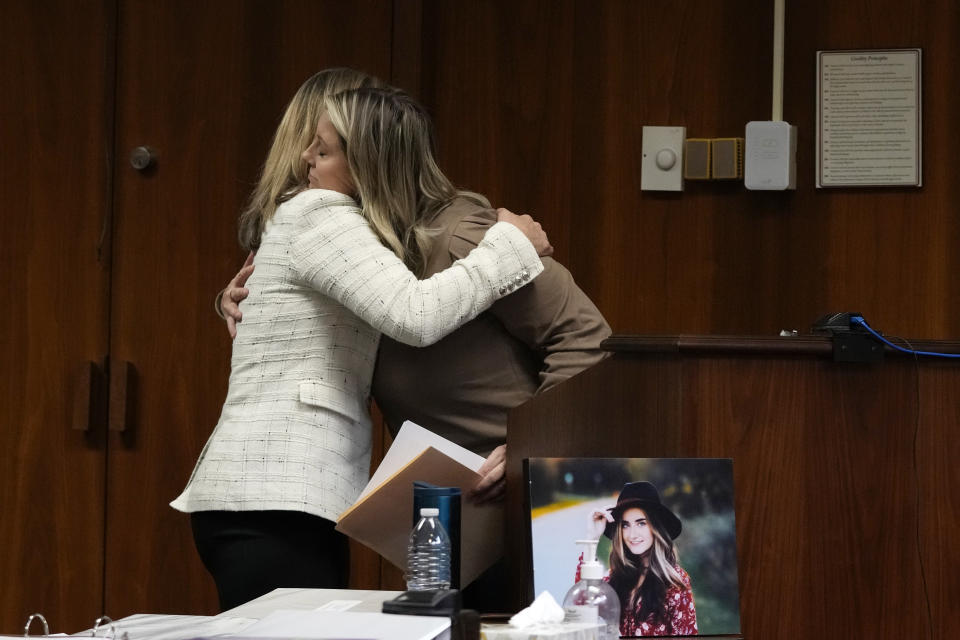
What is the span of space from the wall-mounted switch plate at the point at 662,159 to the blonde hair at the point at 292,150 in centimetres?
127

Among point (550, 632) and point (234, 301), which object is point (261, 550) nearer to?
point (234, 301)

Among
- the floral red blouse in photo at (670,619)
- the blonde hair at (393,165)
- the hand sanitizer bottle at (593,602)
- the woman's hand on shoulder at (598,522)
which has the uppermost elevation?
the blonde hair at (393,165)

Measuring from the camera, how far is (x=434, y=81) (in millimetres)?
3174

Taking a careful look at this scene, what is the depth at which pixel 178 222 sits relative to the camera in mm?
3092

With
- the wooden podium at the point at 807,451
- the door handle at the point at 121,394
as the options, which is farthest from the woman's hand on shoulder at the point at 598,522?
the door handle at the point at 121,394

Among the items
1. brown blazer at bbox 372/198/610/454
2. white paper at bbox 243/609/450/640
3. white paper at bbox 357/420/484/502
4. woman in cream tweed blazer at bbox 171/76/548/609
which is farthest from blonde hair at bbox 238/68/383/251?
white paper at bbox 243/609/450/640

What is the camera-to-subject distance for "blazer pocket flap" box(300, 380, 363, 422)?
5.89 feet

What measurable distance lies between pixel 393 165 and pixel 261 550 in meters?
0.64

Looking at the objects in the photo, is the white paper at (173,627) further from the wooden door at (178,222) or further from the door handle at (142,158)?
the door handle at (142,158)

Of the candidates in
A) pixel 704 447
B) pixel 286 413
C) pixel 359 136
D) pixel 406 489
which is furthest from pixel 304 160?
pixel 704 447

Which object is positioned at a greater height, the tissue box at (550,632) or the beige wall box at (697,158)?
the beige wall box at (697,158)

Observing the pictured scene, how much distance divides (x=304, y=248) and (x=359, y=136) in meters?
0.22

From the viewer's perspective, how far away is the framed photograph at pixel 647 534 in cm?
145

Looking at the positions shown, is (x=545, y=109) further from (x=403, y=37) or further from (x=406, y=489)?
(x=406, y=489)
